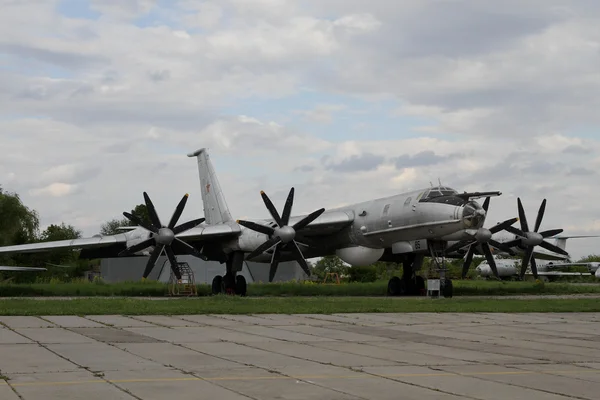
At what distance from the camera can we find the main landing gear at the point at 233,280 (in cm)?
3031

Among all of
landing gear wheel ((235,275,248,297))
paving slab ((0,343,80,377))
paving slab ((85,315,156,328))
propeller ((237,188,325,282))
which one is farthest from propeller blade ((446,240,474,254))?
paving slab ((0,343,80,377))

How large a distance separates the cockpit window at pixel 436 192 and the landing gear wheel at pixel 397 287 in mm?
5118

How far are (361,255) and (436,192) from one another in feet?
14.7

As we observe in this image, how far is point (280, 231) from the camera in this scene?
2688 centimetres

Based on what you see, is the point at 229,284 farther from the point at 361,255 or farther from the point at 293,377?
the point at 293,377

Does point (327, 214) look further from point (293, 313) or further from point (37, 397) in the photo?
point (37, 397)

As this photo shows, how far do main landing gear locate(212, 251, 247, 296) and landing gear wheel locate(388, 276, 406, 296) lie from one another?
595cm

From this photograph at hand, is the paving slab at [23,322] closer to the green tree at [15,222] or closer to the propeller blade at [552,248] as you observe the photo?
the propeller blade at [552,248]

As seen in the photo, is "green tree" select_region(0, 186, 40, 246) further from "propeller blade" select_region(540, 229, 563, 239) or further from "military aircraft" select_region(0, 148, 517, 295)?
"propeller blade" select_region(540, 229, 563, 239)

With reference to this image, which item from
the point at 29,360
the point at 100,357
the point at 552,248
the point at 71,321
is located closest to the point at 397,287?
the point at 552,248

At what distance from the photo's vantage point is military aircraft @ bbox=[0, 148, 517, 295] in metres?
26.3

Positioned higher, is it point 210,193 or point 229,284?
point 210,193

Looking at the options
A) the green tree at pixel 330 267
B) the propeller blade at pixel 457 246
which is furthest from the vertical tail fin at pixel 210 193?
the green tree at pixel 330 267

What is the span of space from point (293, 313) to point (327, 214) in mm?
12993
